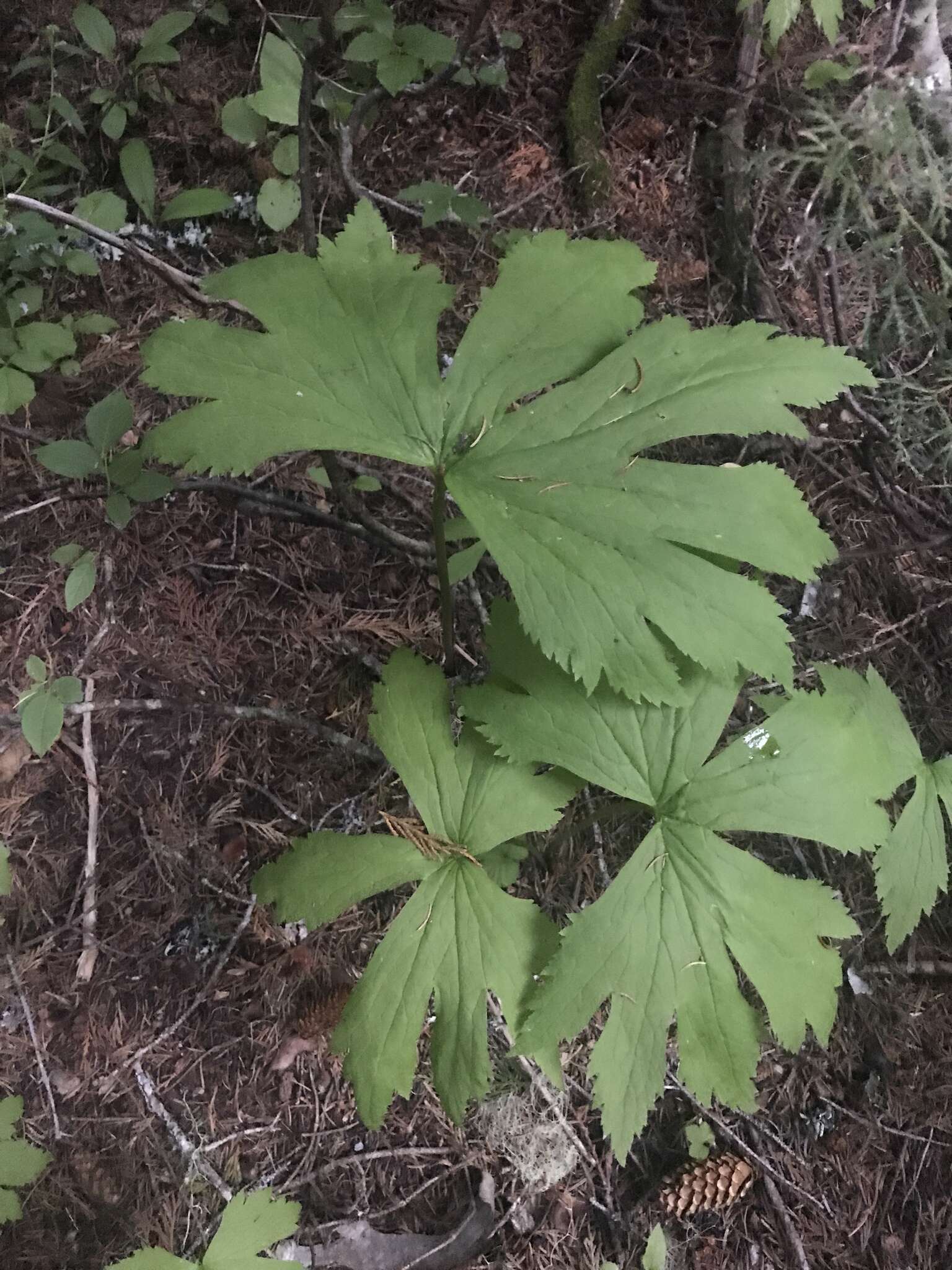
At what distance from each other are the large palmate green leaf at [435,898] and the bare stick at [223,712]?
397 mm

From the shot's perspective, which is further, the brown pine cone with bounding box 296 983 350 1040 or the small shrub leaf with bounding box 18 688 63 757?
the brown pine cone with bounding box 296 983 350 1040

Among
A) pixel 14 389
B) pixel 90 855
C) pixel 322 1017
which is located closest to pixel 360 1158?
pixel 322 1017

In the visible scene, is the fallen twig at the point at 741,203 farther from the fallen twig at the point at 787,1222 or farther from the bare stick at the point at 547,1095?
the fallen twig at the point at 787,1222

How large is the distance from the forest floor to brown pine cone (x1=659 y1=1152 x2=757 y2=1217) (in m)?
0.05

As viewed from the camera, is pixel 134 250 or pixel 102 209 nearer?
pixel 134 250

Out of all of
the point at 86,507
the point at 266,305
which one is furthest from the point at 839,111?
the point at 86,507

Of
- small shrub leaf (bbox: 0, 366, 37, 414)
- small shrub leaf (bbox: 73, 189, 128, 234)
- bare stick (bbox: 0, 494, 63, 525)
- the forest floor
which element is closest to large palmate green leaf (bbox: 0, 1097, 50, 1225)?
the forest floor

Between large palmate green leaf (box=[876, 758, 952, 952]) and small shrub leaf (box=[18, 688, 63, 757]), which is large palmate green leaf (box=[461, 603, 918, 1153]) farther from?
small shrub leaf (box=[18, 688, 63, 757])

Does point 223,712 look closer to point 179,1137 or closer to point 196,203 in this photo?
point 179,1137

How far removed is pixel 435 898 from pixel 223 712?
819 mm

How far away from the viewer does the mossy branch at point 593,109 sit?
2506mm

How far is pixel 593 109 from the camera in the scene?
2.52 m

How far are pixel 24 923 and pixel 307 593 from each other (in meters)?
1.15

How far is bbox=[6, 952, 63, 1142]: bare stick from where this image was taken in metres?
Answer: 2.01
